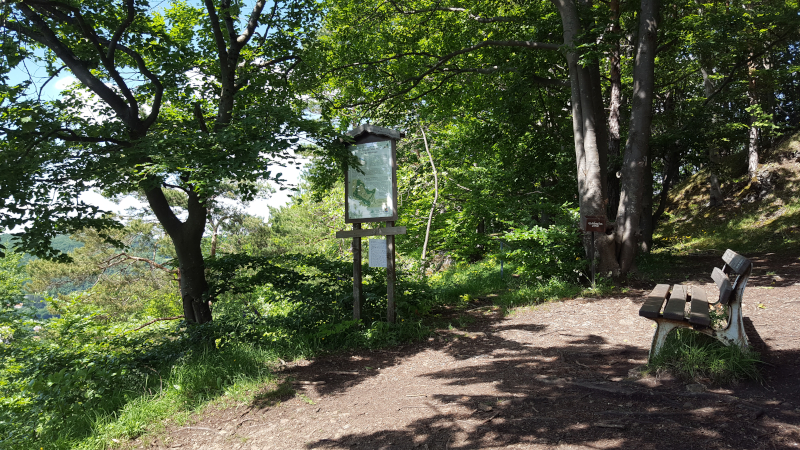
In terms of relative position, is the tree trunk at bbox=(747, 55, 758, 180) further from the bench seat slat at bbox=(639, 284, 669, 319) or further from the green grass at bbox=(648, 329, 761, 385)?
the green grass at bbox=(648, 329, 761, 385)

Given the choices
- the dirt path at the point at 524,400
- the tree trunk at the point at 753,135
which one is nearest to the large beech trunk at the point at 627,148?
the dirt path at the point at 524,400

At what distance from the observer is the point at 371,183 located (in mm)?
6605

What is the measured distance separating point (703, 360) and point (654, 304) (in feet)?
1.89

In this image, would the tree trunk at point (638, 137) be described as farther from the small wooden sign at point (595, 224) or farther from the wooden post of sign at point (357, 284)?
the wooden post of sign at point (357, 284)

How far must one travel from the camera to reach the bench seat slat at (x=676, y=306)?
3.68 m

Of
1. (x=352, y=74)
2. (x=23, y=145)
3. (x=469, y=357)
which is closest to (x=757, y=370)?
(x=469, y=357)

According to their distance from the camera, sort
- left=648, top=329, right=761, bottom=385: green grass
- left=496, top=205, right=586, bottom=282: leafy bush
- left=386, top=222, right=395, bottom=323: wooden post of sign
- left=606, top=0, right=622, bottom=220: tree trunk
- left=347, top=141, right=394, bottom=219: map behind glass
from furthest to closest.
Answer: left=606, top=0, right=622, bottom=220: tree trunk, left=496, top=205, right=586, bottom=282: leafy bush, left=347, top=141, right=394, bottom=219: map behind glass, left=386, top=222, right=395, bottom=323: wooden post of sign, left=648, top=329, right=761, bottom=385: green grass

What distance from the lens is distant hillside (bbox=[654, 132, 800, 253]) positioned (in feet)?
45.0

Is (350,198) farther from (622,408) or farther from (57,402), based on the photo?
(622,408)

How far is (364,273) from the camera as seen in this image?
25.5ft

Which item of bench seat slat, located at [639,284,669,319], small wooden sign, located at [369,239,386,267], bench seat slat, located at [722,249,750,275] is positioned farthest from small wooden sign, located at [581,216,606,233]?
small wooden sign, located at [369,239,386,267]

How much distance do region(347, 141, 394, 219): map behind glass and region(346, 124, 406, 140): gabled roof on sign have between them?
0.39 ft

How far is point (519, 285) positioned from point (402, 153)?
8344 millimetres

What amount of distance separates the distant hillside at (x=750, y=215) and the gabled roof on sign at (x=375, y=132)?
10.2m
